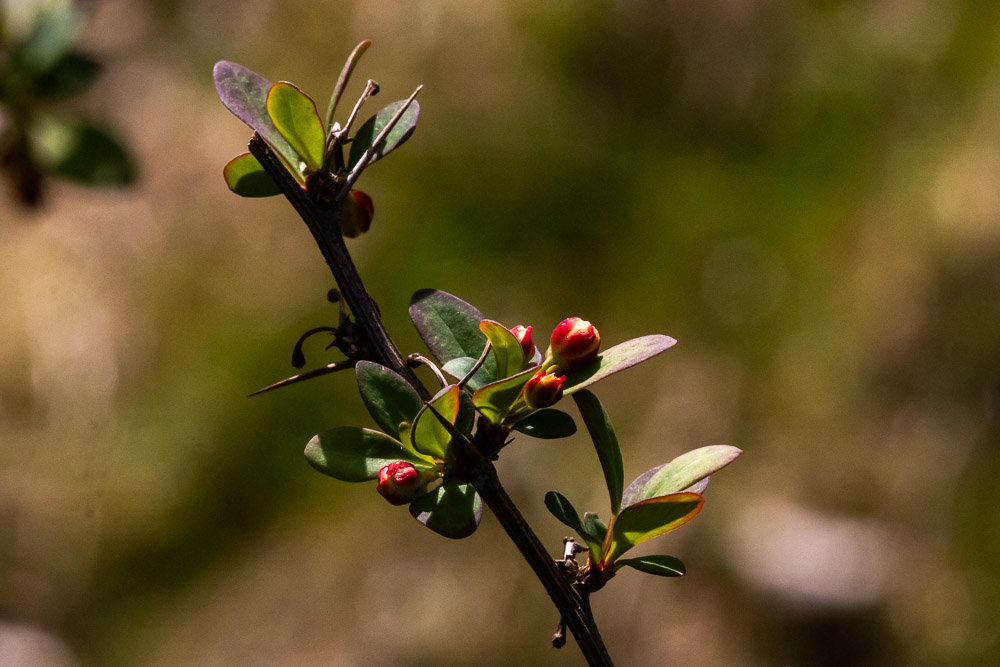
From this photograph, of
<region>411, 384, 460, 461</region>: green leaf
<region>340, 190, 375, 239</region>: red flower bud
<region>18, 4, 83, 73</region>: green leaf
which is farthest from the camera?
<region>18, 4, 83, 73</region>: green leaf

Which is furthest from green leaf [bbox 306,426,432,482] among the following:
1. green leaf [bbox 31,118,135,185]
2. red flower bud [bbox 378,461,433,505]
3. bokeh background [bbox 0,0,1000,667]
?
Answer: bokeh background [bbox 0,0,1000,667]

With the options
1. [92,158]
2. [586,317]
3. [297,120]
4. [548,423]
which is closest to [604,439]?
[548,423]

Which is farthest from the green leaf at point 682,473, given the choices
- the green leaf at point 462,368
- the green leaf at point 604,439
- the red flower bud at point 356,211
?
→ the red flower bud at point 356,211

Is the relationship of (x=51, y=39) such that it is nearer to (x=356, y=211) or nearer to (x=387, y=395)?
(x=356, y=211)

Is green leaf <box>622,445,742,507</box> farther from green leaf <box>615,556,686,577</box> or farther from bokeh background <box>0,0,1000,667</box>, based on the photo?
bokeh background <box>0,0,1000,667</box>

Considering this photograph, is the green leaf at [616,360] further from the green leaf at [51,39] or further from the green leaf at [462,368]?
the green leaf at [51,39]

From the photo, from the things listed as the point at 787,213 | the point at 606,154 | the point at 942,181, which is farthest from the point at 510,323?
the point at 942,181
